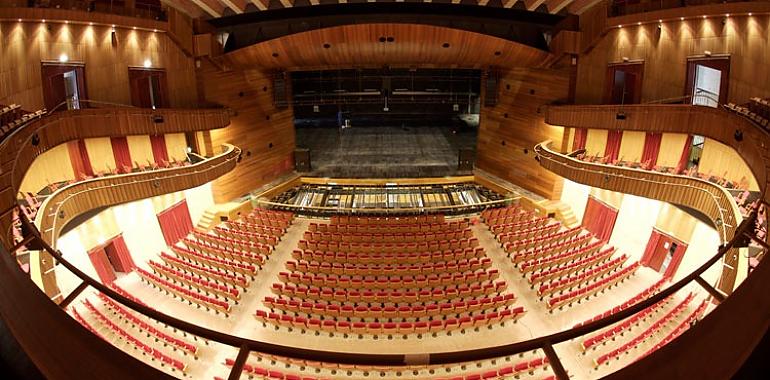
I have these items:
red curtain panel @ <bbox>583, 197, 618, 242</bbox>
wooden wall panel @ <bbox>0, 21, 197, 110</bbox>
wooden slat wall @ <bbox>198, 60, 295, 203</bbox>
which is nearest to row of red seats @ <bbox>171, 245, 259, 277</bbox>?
wooden slat wall @ <bbox>198, 60, 295, 203</bbox>

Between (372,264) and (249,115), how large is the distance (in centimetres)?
723

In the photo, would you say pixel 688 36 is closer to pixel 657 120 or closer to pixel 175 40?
pixel 657 120

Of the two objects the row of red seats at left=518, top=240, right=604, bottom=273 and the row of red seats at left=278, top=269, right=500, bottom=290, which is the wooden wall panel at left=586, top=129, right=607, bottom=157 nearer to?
the row of red seats at left=518, top=240, right=604, bottom=273

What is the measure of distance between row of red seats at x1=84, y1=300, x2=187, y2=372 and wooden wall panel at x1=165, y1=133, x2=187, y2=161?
18.3 ft

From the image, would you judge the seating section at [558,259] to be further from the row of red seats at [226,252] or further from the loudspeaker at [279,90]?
the loudspeaker at [279,90]

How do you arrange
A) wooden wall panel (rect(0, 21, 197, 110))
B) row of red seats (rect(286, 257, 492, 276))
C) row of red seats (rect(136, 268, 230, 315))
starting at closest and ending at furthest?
row of red seats (rect(136, 268, 230, 315)) → row of red seats (rect(286, 257, 492, 276)) → wooden wall panel (rect(0, 21, 197, 110))

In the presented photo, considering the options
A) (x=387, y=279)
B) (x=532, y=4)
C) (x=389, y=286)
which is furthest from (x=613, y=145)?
(x=389, y=286)

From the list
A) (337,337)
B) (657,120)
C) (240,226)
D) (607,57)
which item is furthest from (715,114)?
(240,226)

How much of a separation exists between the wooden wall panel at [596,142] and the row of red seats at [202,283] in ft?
31.1

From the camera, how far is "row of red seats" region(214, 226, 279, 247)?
10.3 metres

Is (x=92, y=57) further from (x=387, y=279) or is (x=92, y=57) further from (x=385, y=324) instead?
(x=385, y=324)

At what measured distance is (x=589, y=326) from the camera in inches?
59.8

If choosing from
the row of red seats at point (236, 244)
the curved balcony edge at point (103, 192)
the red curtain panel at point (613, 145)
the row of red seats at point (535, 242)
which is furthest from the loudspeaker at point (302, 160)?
the red curtain panel at point (613, 145)

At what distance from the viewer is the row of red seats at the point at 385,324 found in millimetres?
6926
